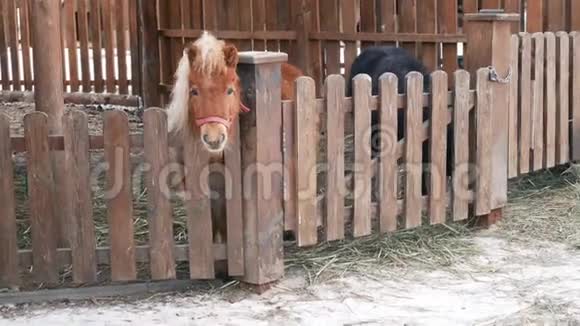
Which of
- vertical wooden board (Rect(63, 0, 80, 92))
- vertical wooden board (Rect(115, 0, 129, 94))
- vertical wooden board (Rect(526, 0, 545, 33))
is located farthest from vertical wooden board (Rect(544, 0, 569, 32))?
vertical wooden board (Rect(63, 0, 80, 92))

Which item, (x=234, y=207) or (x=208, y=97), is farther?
(x=234, y=207)

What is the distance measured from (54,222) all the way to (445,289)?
228cm

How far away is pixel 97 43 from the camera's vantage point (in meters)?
12.3

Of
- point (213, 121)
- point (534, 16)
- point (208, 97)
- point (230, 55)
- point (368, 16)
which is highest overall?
point (368, 16)

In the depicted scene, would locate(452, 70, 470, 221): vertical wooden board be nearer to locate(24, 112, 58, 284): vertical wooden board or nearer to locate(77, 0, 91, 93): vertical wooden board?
locate(24, 112, 58, 284): vertical wooden board

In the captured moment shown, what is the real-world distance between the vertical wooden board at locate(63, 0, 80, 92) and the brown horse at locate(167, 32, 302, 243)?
26.2 feet

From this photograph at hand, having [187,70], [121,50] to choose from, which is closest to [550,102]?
[187,70]

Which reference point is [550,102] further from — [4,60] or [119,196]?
[4,60]

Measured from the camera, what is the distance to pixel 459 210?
5.78m

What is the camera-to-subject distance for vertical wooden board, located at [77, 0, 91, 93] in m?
12.2

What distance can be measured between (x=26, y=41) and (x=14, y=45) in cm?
20

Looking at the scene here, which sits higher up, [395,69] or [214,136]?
[395,69]

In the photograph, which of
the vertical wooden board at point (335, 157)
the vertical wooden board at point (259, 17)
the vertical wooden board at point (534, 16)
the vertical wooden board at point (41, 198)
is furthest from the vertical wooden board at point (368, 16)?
the vertical wooden board at point (41, 198)

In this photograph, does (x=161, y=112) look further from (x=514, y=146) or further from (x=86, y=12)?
(x=86, y=12)
